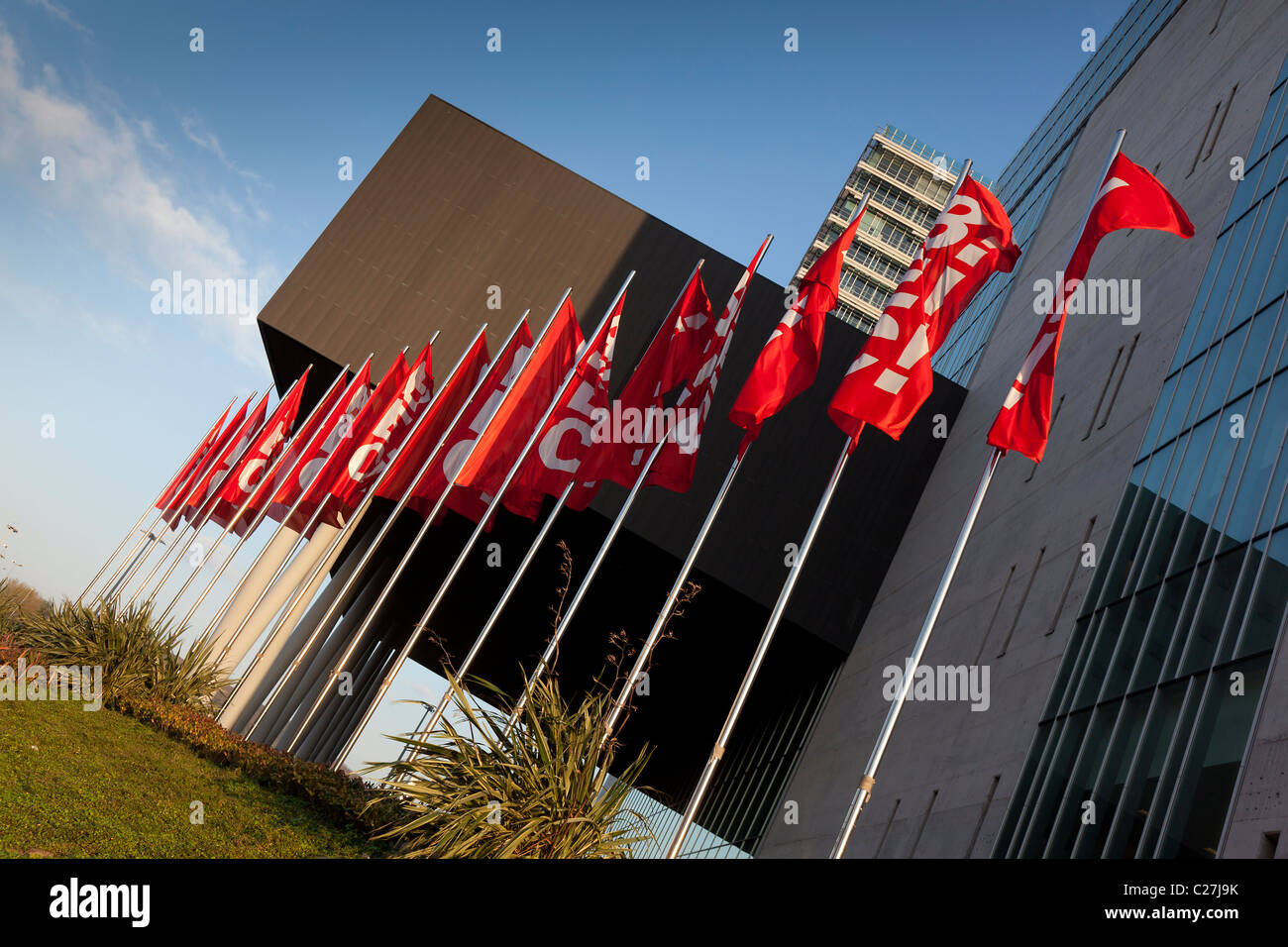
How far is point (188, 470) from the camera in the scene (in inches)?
845

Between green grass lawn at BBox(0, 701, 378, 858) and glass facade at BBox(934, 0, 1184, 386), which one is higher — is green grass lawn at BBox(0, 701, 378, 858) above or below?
below

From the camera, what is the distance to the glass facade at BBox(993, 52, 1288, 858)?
31.6 ft

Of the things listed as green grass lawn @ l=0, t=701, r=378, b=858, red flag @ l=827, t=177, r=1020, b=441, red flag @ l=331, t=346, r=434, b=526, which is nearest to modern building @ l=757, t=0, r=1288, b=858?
red flag @ l=827, t=177, r=1020, b=441

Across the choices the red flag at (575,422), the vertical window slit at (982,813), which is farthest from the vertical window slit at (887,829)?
the red flag at (575,422)

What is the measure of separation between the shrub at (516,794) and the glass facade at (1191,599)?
5354 mm

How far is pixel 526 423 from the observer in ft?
56.4

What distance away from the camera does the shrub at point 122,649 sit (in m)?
13.9

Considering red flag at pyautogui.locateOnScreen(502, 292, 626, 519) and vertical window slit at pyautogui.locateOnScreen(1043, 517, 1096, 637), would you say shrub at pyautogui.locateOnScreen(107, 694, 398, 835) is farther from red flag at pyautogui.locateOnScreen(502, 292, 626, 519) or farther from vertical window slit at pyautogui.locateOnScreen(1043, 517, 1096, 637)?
vertical window slit at pyautogui.locateOnScreen(1043, 517, 1096, 637)

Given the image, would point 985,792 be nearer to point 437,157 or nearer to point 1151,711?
point 1151,711

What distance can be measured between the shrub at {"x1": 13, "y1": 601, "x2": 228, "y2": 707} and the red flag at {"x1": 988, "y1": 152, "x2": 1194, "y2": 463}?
11.8 meters

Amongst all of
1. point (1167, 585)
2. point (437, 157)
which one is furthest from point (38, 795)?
point (437, 157)

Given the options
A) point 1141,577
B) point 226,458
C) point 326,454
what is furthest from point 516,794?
point 226,458

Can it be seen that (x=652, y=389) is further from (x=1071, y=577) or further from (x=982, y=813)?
(x=982, y=813)
